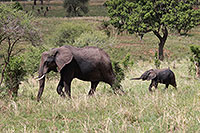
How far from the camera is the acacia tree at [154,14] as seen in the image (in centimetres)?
2378

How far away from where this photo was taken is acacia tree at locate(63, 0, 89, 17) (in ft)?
227

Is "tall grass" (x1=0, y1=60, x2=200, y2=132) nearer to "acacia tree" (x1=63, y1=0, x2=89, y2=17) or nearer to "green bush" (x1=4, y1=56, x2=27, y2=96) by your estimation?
"green bush" (x1=4, y1=56, x2=27, y2=96)

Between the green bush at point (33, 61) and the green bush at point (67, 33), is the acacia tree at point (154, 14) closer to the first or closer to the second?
the green bush at point (67, 33)

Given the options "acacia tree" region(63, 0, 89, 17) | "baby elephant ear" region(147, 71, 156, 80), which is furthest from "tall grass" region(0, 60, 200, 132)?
"acacia tree" region(63, 0, 89, 17)

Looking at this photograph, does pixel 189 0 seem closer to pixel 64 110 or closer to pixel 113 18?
pixel 113 18

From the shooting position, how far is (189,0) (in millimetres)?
23922

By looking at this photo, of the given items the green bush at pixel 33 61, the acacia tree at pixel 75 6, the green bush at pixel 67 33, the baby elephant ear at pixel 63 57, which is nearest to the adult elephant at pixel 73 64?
the baby elephant ear at pixel 63 57

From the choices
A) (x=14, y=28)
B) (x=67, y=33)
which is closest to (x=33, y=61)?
(x=14, y=28)

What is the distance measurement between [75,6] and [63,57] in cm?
6560

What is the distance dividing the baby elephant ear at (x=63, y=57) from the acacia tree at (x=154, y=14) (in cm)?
1757

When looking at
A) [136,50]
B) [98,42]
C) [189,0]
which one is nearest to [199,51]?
[98,42]

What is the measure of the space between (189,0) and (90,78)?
63.4 ft

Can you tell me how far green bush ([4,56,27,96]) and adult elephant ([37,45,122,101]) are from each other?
1.12 m

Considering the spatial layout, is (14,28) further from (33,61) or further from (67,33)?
(67,33)
